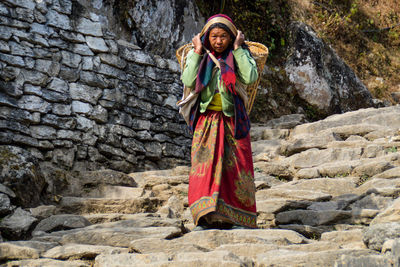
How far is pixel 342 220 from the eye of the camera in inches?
177

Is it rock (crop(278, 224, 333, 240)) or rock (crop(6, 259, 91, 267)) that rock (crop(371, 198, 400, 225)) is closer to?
rock (crop(278, 224, 333, 240))

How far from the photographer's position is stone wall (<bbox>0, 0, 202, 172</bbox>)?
22.0 ft

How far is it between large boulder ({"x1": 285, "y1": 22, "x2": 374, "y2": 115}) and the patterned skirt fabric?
6527mm

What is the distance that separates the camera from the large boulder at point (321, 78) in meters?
10.6

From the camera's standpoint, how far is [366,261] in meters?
2.71

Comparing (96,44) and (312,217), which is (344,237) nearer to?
(312,217)

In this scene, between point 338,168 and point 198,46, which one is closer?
point 198,46

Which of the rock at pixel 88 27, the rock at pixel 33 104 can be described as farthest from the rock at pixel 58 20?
the rock at pixel 33 104

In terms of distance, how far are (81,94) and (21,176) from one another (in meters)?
2.41

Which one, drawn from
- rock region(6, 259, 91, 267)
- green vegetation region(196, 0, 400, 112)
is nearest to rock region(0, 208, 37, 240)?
rock region(6, 259, 91, 267)

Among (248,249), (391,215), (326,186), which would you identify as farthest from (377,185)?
(248,249)

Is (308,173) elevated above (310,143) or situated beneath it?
A: situated beneath

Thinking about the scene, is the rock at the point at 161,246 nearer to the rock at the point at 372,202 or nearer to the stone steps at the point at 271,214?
the stone steps at the point at 271,214

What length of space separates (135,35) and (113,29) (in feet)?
1.24
